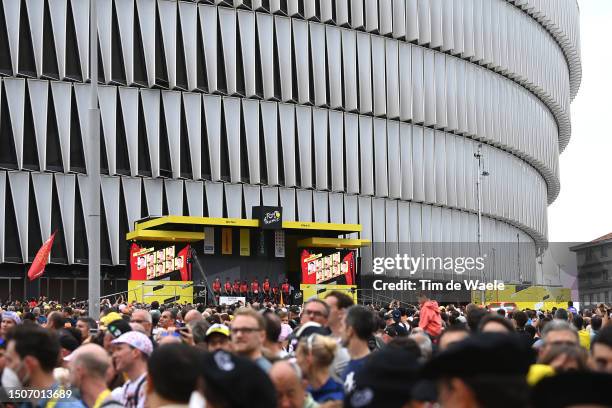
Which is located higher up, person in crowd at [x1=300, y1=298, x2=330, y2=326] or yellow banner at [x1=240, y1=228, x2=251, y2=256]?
yellow banner at [x1=240, y1=228, x2=251, y2=256]

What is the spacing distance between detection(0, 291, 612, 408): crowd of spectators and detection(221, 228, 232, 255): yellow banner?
121ft

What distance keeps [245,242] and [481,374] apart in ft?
155

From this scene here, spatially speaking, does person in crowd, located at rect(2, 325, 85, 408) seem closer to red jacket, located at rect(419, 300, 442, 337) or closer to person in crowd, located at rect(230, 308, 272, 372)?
person in crowd, located at rect(230, 308, 272, 372)

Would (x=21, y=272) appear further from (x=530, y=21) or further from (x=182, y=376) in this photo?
(x=182, y=376)

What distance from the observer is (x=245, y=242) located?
51594 mm

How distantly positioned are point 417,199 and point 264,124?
13178 mm

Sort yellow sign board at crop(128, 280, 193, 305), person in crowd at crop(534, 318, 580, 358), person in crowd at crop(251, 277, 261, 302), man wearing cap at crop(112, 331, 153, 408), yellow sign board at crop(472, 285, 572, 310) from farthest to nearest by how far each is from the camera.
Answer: yellow sign board at crop(472, 285, 572, 310) < person in crowd at crop(251, 277, 261, 302) < yellow sign board at crop(128, 280, 193, 305) < man wearing cap at crop(112, 331, 153, 408) < person in crowd at crop(534, 318, 580, 358)

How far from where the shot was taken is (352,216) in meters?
67.7

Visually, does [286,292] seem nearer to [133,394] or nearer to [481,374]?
[133,394]

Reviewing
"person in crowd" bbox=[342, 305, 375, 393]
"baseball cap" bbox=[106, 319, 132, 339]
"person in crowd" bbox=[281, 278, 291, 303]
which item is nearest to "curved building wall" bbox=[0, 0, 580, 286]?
"person in crowd" bbox=[281, 278, 291, 303]

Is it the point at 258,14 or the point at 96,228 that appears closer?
the point at 96,228

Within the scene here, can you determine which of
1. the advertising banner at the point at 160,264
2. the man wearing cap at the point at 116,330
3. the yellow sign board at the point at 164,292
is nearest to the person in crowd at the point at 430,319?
the man wearing cap at the point at 116,330

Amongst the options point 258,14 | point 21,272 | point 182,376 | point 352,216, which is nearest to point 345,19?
point 258,14

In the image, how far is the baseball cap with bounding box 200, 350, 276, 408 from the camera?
5289 mm
